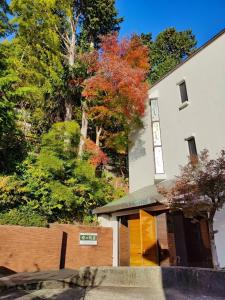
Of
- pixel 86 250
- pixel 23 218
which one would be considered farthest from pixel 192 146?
pixel 23 218

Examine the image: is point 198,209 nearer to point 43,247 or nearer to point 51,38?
point 43,247

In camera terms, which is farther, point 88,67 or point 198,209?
point 88,67

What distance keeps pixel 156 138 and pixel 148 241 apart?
5.45m

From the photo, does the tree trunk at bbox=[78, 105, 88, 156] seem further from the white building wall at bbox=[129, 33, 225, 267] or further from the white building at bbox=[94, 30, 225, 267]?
the white building wall at bbox=[129, 33, 225, 267]

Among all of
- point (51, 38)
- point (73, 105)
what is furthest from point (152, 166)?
point (51, 38)

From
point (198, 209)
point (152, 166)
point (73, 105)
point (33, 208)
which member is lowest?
point (198, 209)

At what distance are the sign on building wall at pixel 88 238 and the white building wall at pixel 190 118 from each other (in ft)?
12.0

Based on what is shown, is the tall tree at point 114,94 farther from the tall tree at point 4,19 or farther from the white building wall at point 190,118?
the tall tree at point 4,19

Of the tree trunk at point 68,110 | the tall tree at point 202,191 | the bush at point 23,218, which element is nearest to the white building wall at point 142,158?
the tree trunk at point 68,110

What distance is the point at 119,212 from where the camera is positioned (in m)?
14.4

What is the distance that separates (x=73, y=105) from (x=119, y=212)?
925 cm

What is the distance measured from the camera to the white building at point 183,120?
1170cm

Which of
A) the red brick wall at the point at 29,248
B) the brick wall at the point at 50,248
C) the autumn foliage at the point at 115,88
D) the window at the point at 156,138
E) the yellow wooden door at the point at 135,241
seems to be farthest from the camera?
the autumn foliage at the point at 115,88

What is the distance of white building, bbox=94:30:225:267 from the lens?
460 inches
